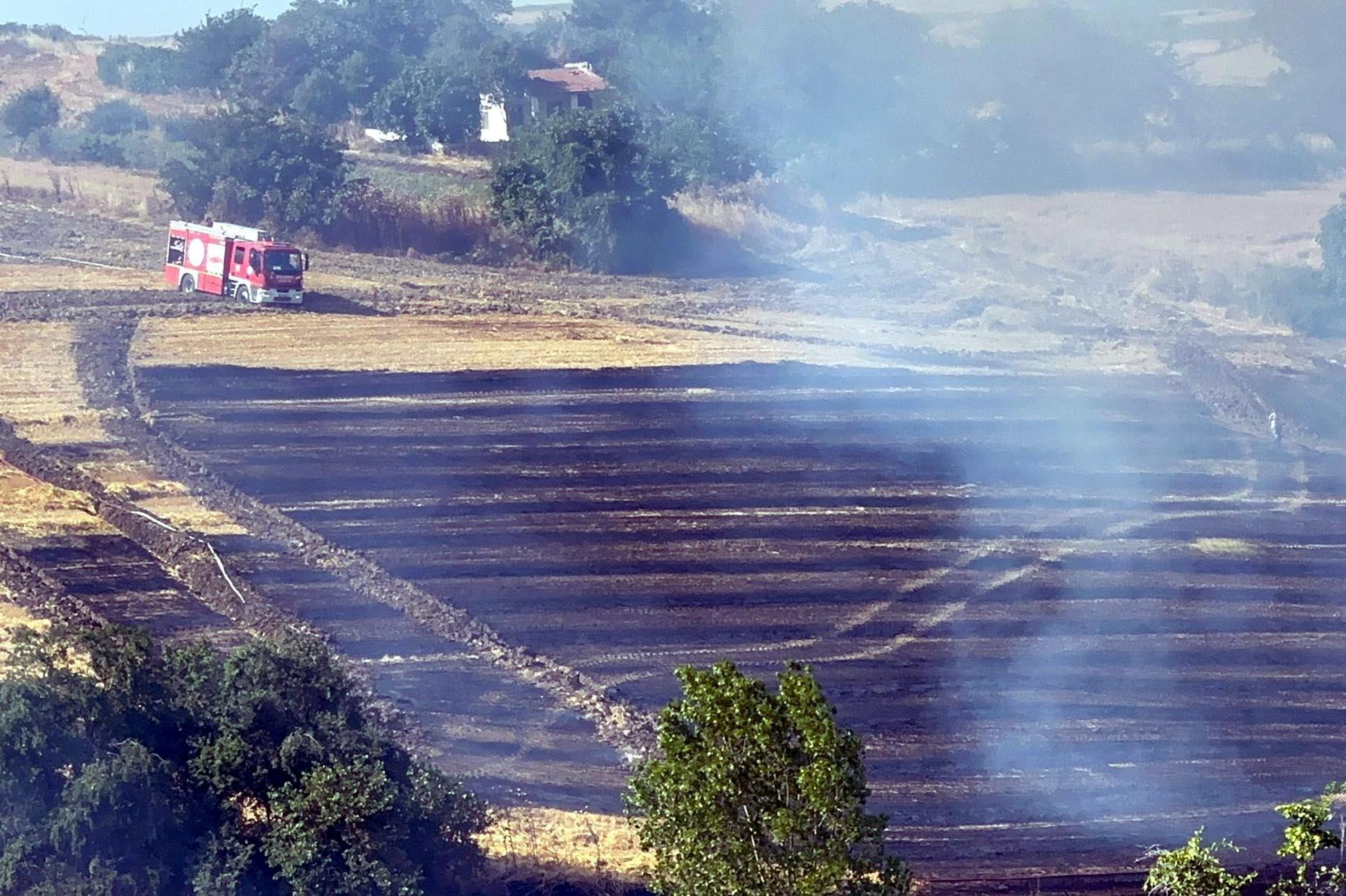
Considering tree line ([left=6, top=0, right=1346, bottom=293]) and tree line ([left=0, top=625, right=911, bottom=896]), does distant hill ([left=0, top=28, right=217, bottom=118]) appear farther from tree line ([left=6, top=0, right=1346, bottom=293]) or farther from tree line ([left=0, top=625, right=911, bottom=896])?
tree line ([left=0, top=625, right=911, bottom=896])

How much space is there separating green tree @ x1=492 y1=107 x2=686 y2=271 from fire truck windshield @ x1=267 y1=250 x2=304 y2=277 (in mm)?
Result: 10026

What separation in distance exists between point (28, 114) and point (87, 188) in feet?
37.1

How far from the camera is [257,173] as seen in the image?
45.7m

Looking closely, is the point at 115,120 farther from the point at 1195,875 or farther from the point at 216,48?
the point at 1195,875

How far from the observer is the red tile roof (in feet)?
223

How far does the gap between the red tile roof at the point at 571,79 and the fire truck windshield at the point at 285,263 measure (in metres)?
33.5

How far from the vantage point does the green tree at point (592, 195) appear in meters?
44.5

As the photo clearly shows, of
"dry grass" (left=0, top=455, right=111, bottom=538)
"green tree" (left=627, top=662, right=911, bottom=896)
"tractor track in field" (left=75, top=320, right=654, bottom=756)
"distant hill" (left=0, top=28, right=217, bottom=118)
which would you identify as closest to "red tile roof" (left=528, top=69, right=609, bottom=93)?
"distant hill" (left=0, top=28, right=217, bottom=118)

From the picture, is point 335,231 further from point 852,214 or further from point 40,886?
point 40,886

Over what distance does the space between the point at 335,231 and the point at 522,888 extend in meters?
33.9

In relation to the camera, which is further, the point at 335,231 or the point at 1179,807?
the point at 335,231

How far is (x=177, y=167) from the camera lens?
46.1 m

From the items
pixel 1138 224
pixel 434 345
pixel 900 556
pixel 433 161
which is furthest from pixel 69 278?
pixel 1138 224

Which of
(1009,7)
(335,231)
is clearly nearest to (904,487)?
(335,231)
